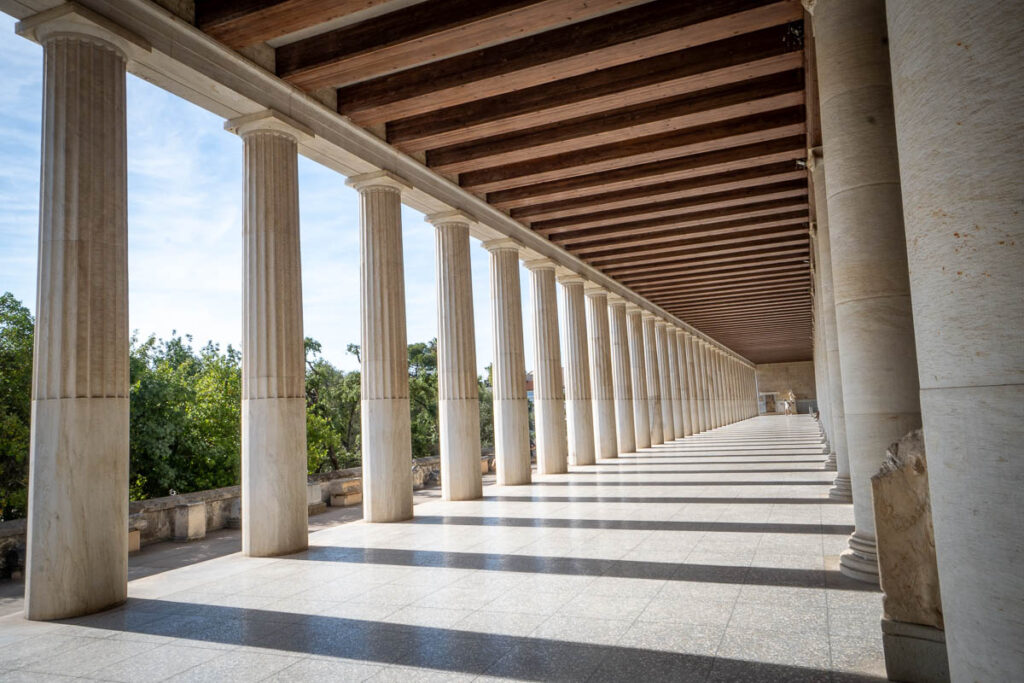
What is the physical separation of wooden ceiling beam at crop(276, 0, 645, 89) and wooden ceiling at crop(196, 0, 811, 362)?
0.04m

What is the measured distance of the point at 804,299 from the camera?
56312 millimetres

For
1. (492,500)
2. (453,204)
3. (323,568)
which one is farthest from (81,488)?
(453,204)

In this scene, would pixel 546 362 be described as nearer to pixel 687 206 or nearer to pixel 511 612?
pixel 687 206

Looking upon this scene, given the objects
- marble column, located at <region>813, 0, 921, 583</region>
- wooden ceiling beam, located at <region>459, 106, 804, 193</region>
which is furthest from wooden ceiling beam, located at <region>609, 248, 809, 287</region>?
marble column, located at <region>813, 0, 921, 583</region>

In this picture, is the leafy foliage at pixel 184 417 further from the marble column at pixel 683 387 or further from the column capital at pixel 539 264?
the marble column at pixel 683 387

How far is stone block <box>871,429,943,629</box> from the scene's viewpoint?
645 centimetres

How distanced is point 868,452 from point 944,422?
709 centimetres

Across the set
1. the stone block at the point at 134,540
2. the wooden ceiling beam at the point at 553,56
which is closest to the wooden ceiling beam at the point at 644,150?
the wooden ceiling beam at the point at 553,56

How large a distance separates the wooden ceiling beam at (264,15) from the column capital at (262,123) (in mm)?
1843

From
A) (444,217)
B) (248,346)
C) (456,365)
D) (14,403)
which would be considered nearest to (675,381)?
(456,365)

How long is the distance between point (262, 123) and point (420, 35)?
446 centimetres

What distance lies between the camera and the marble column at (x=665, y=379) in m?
55.2

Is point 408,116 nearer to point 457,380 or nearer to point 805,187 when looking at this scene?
point 457,380

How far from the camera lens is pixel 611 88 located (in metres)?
17.4
